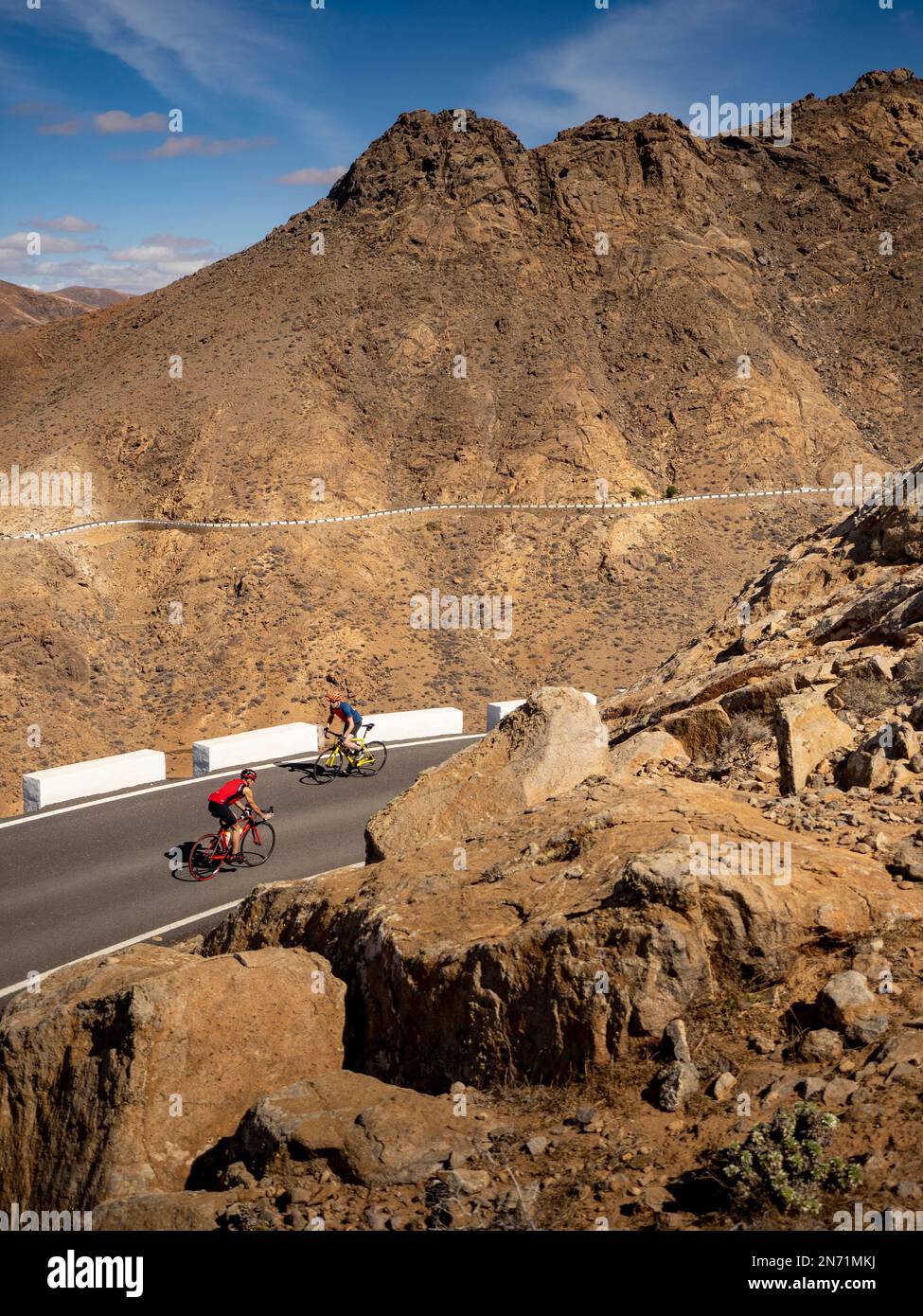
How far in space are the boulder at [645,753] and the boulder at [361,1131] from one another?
5243 millimetres

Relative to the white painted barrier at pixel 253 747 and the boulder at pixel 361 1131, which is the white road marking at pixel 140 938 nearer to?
the boulder at pixel 361 1131

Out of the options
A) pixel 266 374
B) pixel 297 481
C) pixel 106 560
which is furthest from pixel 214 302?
pixel 106 560

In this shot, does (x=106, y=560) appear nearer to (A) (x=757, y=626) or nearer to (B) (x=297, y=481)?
(B) (x=297, y=481)

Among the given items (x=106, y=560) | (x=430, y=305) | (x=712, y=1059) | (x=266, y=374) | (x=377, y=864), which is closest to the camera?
(x=712, y=1059)

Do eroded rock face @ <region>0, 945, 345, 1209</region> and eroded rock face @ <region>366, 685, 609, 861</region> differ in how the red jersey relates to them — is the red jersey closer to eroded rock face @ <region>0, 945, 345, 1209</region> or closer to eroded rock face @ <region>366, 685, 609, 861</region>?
eroded rock face @ <region>366, 685, 609, 861</region>

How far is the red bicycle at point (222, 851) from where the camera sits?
15.2 m

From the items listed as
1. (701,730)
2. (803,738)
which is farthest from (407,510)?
(803,738)

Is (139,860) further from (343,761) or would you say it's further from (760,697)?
(760,697)

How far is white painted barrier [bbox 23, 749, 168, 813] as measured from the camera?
17891mm

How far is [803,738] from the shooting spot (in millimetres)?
10047

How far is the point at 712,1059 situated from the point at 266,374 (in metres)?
44.6

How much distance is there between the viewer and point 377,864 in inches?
379

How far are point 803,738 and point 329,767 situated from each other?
11213mm

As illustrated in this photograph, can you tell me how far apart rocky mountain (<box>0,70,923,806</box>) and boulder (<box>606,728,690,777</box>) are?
20.6 m
